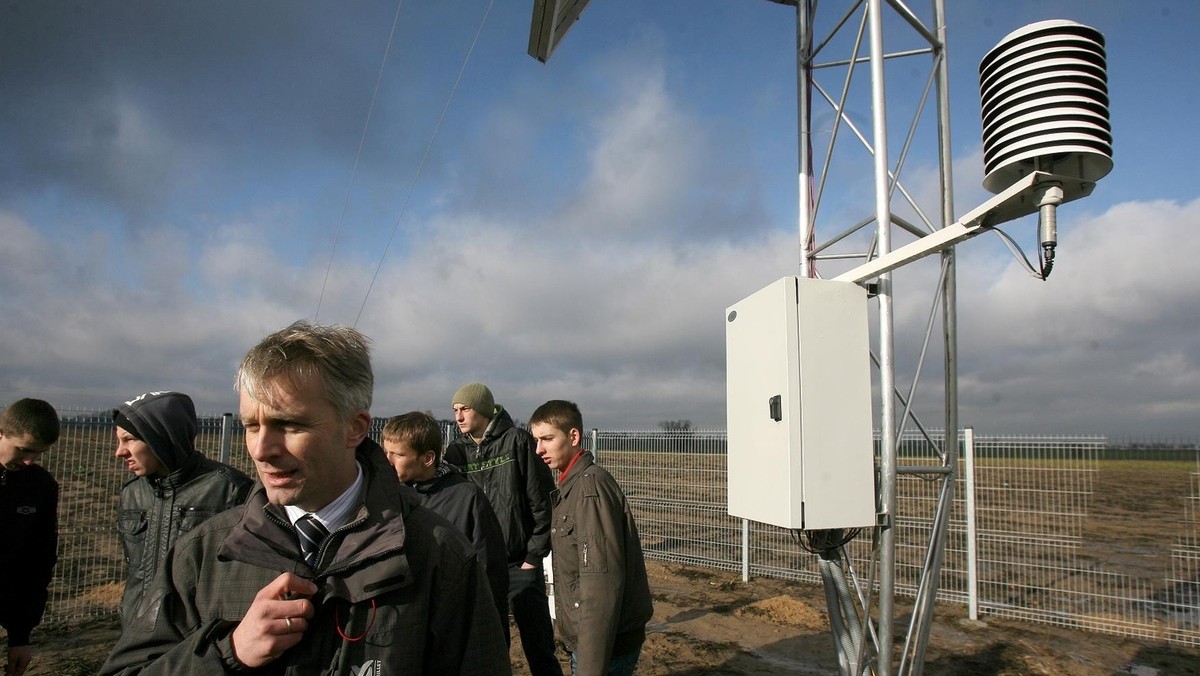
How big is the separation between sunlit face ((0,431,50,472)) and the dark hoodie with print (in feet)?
4.67

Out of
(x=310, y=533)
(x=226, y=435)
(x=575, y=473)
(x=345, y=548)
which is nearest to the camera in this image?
(x=345, y=548)

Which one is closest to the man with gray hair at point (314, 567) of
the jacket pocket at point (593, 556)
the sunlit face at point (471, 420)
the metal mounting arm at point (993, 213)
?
the jacket pocket at point (593, 556)

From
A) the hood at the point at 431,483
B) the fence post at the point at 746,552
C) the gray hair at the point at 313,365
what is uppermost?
the gray hair at the point at 313,365

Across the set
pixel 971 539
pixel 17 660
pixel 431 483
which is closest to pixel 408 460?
pixel 431 483

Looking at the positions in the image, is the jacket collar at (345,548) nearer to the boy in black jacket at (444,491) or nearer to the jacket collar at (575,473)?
the jacket collar at (575,473)

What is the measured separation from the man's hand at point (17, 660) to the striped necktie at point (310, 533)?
3520mm

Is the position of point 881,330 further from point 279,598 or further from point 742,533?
point 742,533

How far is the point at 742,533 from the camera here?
9.25 metres

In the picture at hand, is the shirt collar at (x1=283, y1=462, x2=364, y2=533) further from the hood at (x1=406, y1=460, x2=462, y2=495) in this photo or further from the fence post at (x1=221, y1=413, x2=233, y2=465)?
the fence post at (x1=221, y1=413, x2=233, y2=465)

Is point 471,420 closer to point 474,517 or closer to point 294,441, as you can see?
point 474,517

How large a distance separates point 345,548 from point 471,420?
359cm

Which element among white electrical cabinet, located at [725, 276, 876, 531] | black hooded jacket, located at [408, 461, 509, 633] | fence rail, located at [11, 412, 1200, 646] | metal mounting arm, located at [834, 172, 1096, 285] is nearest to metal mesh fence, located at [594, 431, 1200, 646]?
fence rail, located at [11, 412, 1200, 646]

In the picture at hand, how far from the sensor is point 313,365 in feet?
4.96

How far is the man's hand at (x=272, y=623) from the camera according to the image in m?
1.26
